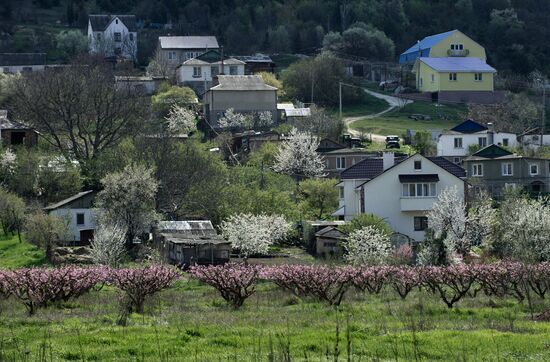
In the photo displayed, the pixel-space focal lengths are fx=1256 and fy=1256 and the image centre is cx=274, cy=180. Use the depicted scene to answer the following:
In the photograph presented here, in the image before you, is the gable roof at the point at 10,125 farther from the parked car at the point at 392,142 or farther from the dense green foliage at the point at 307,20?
the dense green foliage at the point at 307,20

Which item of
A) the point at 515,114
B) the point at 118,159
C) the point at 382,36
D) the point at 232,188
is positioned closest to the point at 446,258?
the point at 232,188

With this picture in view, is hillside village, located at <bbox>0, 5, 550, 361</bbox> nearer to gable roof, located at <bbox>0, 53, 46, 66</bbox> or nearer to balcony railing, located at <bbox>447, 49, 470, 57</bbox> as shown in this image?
gable roof, located at <bbox>0, 53, 46, 66</bbox>

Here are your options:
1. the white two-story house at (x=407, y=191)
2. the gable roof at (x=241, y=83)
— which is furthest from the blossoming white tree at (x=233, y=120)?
the white two-story house at (x=407, y=191)

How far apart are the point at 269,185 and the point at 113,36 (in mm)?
45880

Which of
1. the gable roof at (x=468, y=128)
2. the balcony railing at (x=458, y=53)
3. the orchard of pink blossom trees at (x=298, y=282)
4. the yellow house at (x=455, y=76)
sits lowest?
the orchard of pink blossom trees at (x=298, y=282)

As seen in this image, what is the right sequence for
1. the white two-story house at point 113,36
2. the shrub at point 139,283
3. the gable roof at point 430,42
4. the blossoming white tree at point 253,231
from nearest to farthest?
1. the shrub at point 139,283
2. the blossoming white tree at point 253,231
3. the gable roof at point 430,42
4. the white two-story house at point 113,36

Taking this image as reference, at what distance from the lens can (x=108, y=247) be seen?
44.6 meters

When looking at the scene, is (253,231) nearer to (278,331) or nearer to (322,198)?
(322,198)

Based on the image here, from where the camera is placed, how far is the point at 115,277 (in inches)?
1267

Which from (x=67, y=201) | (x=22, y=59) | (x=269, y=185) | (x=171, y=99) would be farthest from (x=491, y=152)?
(x=22, y=59)

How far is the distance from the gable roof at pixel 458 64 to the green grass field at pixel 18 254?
141 feet

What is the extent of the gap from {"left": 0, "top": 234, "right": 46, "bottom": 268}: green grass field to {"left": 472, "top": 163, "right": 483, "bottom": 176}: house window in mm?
23541

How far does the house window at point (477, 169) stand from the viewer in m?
62.6

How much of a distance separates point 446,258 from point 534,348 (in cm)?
2112
